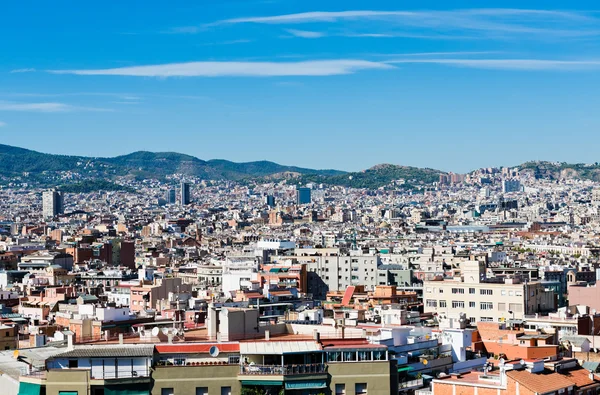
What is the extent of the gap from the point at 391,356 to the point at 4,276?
51041 mm

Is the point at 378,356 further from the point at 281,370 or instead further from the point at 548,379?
the point at 548,379

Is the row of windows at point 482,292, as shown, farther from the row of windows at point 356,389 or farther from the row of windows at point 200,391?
the row of windows at point 200,391

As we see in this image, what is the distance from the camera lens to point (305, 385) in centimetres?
2111

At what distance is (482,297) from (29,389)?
102 ft

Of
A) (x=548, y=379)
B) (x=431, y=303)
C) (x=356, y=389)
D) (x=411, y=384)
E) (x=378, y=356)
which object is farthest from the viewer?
(x=431, y=303)

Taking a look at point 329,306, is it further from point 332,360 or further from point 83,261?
point 83,261

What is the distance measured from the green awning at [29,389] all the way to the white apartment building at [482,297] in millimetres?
28323

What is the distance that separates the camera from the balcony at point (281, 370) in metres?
21.0

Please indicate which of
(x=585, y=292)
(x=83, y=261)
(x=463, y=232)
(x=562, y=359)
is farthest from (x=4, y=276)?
(x=463, y=232)

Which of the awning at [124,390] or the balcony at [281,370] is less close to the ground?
the balcony at [281,370]

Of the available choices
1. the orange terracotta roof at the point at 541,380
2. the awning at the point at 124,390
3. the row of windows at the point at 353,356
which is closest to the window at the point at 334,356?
the row of windows at the point at 353,356

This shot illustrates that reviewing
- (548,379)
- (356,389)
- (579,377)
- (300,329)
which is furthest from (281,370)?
(579,377)

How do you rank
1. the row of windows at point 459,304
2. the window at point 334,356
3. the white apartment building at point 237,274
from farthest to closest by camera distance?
the white apartment building at point 237,274 < the row of windows at point 459,304 < the window at point 334,356

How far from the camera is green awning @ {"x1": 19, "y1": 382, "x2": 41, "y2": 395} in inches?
820
